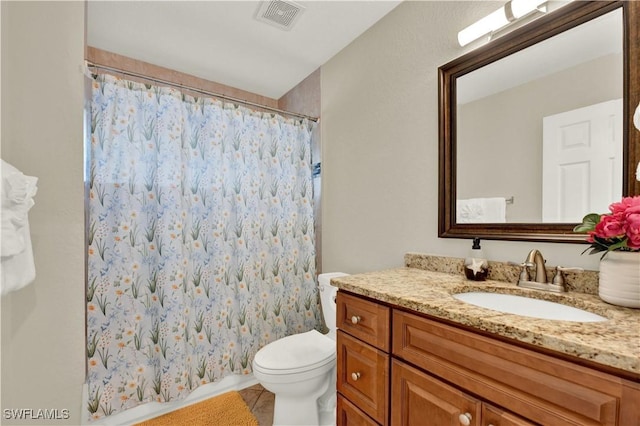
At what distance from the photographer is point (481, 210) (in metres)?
1.28

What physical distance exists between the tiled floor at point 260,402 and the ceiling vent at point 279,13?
249cm

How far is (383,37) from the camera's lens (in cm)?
174

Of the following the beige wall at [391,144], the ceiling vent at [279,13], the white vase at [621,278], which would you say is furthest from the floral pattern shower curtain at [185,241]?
the white vase at [621,278]

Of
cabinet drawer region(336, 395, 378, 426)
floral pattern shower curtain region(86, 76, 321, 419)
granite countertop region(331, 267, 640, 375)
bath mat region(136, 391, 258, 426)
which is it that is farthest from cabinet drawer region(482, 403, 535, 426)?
floral pattern shower curtain region(86, 76, 321, 419)

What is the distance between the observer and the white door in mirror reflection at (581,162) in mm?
929

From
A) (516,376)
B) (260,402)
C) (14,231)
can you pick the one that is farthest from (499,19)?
(260,402)

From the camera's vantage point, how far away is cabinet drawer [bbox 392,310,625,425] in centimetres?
55

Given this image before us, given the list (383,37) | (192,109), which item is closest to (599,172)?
(383,37)

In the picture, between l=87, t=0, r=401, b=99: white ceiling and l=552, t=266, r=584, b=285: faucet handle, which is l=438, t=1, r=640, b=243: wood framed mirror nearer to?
l=552, t=266, r=584, b=285: faucet handle

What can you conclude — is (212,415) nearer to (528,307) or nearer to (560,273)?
(528,307)

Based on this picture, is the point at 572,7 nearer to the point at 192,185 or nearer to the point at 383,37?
the point at 383,37

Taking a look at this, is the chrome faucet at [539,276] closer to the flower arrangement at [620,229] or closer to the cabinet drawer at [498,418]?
the flower arrangement at [620,229]

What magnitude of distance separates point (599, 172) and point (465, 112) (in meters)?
0.58

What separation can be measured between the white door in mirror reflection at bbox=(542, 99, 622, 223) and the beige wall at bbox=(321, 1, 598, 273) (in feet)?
0.52
